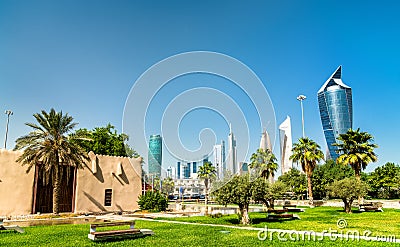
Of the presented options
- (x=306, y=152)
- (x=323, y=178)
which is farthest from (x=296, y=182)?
(x=306, y=152)

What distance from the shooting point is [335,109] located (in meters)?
143

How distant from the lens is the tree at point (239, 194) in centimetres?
1590

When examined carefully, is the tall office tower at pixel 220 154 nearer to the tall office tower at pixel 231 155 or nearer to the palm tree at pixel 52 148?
the tall office tower at pixel 231 155

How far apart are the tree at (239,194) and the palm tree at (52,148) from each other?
515 inches

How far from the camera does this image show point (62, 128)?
24359 mm

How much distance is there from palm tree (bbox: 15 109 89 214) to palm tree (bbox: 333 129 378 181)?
2514cm

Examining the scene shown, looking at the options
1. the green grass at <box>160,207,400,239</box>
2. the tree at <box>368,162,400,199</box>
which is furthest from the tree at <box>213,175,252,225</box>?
the tree at <box>368,162,400,199</box>

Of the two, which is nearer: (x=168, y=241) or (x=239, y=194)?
(x=168, y=241)

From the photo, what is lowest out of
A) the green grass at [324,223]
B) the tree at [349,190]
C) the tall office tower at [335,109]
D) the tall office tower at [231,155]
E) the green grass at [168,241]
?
the green grass at [324,223]

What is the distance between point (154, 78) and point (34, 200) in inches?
599

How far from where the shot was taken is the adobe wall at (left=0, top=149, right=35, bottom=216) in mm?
22797

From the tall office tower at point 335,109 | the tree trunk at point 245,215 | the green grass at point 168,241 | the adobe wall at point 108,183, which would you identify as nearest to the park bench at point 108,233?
the green grass at point 168,241

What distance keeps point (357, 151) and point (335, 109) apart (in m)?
119

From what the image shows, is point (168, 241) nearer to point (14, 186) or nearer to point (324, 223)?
point (324, 223)
